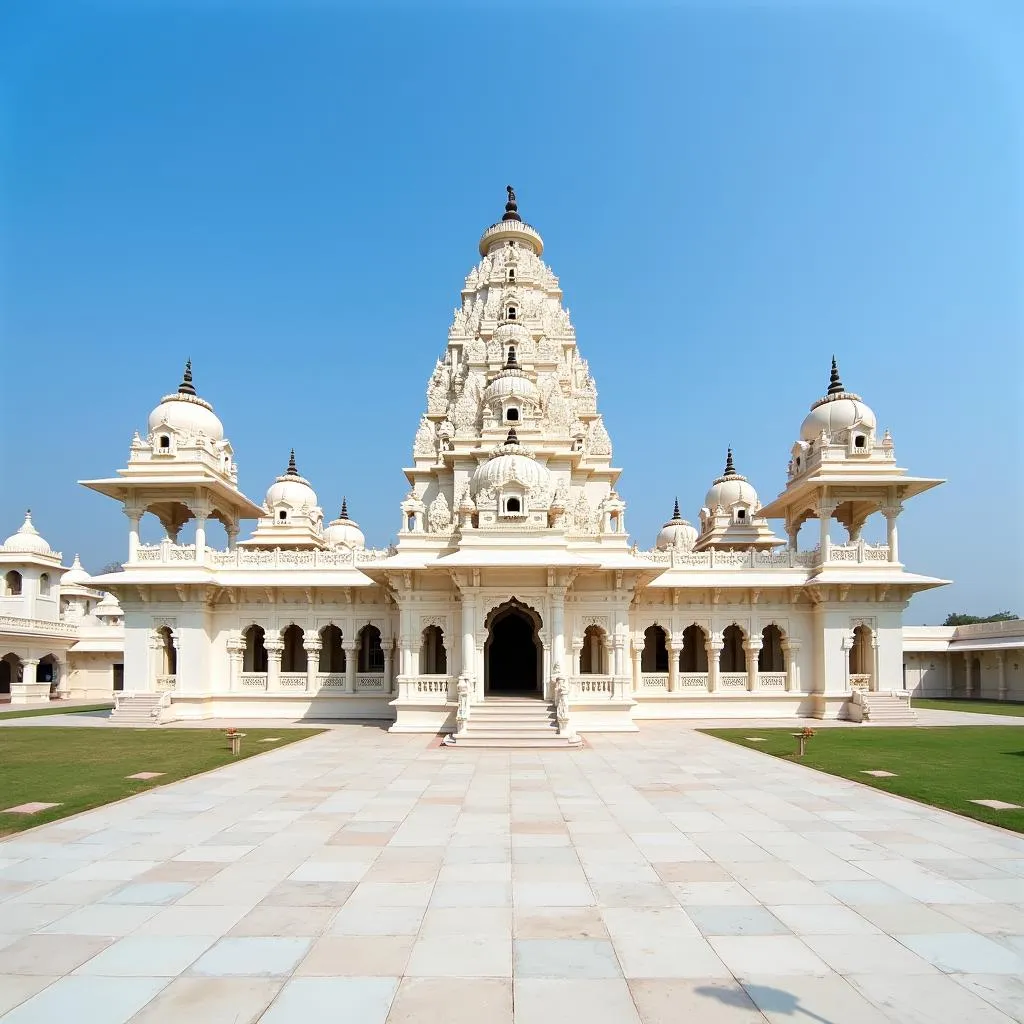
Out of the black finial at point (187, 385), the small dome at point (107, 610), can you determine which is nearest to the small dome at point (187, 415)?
the black finial at point (187, 385)

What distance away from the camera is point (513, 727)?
65.0ft

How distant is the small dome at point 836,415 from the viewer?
2798cm

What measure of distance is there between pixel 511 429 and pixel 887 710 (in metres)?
16.2

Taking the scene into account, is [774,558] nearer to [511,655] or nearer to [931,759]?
[511,655]

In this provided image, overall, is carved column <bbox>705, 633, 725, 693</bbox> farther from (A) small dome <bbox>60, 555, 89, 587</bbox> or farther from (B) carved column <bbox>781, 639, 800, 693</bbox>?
(A) small dome <bbox>60, 555, 89, 587</bbox>

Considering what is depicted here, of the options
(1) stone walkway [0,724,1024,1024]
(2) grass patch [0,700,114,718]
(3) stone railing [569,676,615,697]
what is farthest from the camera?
(2) grass patch [0,700,114,718]

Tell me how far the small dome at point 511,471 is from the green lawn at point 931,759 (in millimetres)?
9469

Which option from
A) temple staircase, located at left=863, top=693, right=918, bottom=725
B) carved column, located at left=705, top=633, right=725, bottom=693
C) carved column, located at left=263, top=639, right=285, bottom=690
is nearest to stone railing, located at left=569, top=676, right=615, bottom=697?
carved column, located at left=705, top=633, right=725, bottom=693

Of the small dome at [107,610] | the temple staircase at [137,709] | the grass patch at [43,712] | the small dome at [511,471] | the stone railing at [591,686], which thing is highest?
the small dome at [511,471]

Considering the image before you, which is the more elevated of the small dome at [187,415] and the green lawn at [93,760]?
the small dome at [187,415]

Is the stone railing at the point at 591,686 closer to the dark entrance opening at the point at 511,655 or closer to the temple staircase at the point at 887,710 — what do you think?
the dark entrance opening at the point at 511,655

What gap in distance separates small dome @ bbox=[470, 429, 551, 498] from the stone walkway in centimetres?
1209

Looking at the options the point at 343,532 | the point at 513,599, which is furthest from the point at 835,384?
the point at 343,532

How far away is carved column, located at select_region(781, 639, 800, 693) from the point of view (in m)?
27.2
